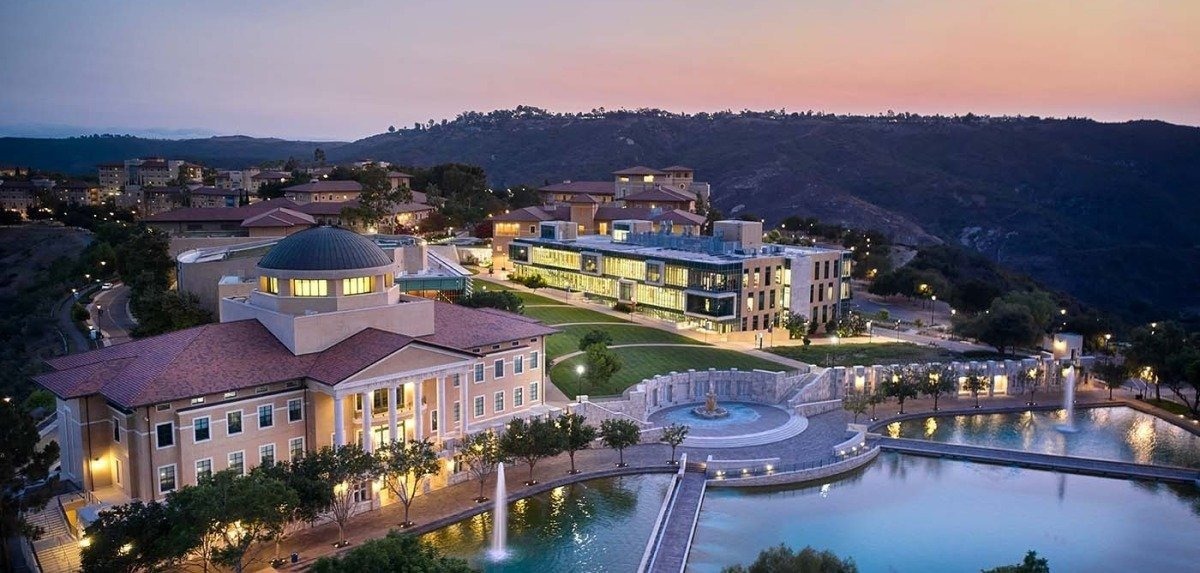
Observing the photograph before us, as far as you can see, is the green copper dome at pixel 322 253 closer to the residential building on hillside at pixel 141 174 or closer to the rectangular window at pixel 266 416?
the rectangular window at pixel 266 416

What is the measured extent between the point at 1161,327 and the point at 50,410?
83.1 meters

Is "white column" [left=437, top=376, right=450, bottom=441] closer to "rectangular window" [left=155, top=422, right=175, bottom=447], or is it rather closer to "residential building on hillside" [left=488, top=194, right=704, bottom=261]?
"rectangular window" [left=155, top=422, right=175, bottom=447]

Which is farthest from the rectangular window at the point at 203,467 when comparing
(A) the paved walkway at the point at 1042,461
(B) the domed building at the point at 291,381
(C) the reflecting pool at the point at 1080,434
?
(C) the reflecting pool at the point at 1080,434

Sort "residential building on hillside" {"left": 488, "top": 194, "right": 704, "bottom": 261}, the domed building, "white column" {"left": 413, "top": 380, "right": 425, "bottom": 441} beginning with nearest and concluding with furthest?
the domed building → "white column" {"left": 413, "top": 380, "right": 425, "bottom": 441} → "residential building on hillside" {"left": 488, "top": 194, "right": 704, "bottom": 261}

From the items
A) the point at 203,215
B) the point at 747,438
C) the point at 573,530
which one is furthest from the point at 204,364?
the point at 203,215

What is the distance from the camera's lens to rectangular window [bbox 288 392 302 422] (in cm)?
4153

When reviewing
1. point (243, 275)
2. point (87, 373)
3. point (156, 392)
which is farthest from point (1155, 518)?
point (243, 275)

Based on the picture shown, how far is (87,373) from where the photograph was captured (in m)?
39.3

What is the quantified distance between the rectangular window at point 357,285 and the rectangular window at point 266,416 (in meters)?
7.84

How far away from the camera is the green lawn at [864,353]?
228ft

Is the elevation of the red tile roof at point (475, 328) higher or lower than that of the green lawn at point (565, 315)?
higher

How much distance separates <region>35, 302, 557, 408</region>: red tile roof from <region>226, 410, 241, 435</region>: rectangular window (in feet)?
4.60

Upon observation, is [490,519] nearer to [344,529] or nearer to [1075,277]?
[344,529]

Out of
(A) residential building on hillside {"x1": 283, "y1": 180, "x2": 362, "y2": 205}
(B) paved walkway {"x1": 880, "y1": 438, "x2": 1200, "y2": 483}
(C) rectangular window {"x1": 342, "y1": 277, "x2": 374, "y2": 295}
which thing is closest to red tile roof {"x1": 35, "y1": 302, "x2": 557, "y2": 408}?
(C) rectangular window {"x1": 342, "y1": 277, "x2": 374, "y2": 295}
